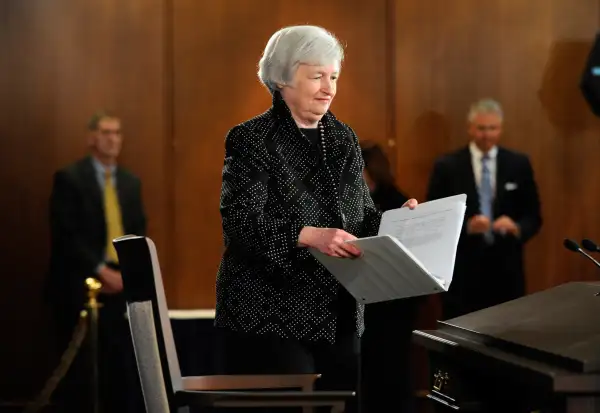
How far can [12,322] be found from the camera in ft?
20.0

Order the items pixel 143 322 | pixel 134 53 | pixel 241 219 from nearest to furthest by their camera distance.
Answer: pixel 143 322 → pixel 241 219 → pixel 134 53

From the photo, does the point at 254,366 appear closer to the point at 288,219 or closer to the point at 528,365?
the point at 288,219

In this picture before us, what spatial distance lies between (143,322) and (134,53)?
3.98 metres

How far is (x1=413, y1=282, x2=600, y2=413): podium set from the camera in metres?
→ 1.75

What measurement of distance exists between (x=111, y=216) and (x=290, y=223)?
126 inches

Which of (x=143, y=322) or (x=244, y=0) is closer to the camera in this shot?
(x=143, y=322)

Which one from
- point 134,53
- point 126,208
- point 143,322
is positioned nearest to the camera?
point 143,322

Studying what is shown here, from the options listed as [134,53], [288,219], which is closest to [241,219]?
[288,219]

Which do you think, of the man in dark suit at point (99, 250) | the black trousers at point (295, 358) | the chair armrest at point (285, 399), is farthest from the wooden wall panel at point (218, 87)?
the chair armrest at point (285, 399)

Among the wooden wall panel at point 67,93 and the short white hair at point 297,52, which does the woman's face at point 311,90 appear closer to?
the short white hair at point 297,52

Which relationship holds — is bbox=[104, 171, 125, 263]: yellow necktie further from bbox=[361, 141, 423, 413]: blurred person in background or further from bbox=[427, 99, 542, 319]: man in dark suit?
bbox=[427, 99, 542, 319]: man in dark suit

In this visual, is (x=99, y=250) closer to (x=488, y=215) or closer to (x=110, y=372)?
(x=110, y=372)

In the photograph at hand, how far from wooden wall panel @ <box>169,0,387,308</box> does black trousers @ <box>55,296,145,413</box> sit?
716mm

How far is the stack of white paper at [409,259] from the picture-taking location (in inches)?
85.8
